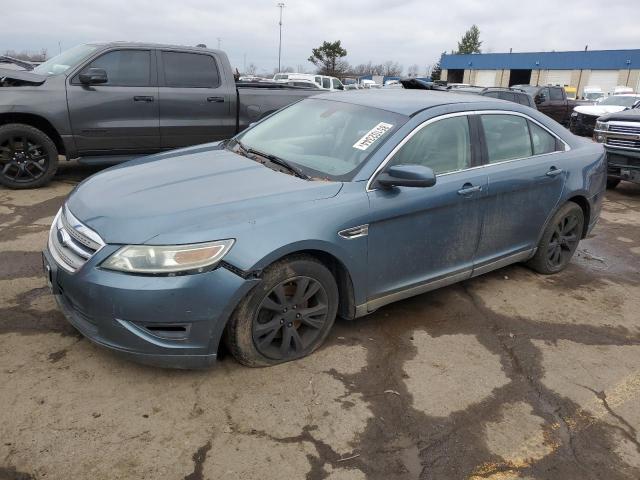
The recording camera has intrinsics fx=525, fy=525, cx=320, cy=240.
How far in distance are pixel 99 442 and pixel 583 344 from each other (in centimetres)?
320

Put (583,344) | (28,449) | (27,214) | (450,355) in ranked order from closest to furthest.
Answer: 1. (28,449)
2. (450,355)
3. (583,344)
4. (27,214)

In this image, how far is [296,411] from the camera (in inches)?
111

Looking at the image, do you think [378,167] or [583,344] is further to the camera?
[583,344]

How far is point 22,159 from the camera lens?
672cm

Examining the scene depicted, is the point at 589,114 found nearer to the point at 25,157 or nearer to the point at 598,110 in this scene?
the point at 598,110

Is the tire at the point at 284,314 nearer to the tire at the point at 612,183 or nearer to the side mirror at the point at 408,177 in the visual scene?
the side mirror at the point at 408,177

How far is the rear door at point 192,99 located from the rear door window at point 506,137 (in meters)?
4.64

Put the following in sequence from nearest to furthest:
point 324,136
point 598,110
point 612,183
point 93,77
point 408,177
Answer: point 408,177 < point 324,136 < point 93,77 < point 612,183 < point 598,110

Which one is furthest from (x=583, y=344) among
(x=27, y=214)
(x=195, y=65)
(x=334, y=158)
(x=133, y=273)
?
(x=195, y=65)

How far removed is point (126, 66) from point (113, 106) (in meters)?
0.61

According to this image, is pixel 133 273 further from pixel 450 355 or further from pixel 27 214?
pixel 27 214

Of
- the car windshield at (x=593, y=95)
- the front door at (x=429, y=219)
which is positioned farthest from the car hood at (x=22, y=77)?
the car windshield at (x=593, y=95)

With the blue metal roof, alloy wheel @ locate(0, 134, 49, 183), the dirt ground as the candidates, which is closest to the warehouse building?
the blue metal roof

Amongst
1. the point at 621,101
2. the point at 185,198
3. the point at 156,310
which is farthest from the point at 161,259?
the point at 621,101
